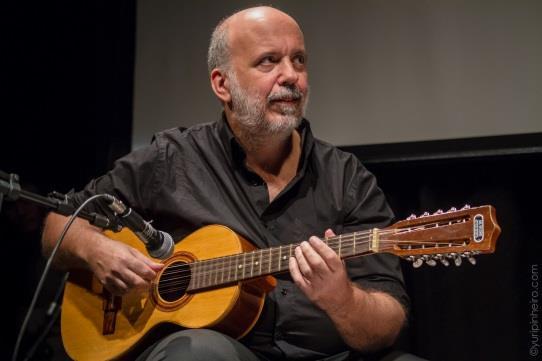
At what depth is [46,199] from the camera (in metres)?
1.49

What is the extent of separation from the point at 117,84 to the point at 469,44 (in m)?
1.85

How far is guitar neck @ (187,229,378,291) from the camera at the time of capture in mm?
1696

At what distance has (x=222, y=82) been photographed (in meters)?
2.39

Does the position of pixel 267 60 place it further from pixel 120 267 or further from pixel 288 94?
pixel 120 267

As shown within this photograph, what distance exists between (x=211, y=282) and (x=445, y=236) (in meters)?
0.72

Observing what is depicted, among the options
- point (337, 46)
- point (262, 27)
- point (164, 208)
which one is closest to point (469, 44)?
point (337, 46)

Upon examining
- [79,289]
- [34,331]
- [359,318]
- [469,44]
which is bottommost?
[34,331]

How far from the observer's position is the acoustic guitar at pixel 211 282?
1.59 metres

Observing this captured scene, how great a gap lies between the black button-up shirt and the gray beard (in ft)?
0.23

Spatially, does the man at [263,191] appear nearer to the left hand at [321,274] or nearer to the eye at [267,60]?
the eye at [267,60]

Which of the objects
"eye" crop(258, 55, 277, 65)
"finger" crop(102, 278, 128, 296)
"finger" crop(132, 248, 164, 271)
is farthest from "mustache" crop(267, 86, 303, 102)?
"finger" crop(102, 278, 128, 296)

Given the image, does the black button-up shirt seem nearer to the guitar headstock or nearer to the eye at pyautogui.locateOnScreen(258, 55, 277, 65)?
the eye at pyautogui.locateOnScreen(258, 55, 277, 65)

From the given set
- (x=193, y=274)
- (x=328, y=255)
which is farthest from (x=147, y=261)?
(x=328, y=255)

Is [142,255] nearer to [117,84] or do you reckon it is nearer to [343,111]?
[343,111]
